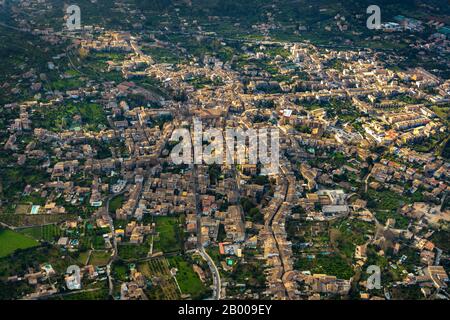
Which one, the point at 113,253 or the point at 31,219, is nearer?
the point at 113,253

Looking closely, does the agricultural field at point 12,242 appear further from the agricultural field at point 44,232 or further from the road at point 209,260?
the road at point 209,260

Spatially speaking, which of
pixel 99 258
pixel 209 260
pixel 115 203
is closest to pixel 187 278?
pixel 209 260

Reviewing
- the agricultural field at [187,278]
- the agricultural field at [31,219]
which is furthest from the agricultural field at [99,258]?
the agricultural field at [31,219]

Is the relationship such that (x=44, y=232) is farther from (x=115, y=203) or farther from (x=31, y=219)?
(x=115, y=203)

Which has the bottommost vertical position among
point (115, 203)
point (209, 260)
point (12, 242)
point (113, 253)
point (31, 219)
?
point (209, 260)

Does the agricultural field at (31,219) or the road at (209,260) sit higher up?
the agricultural field at (31,219)

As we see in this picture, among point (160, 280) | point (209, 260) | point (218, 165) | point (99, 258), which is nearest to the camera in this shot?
point (160, 280)

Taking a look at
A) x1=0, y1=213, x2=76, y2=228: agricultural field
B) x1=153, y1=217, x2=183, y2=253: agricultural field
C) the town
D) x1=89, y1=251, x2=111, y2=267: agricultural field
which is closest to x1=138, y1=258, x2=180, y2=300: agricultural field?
the town
